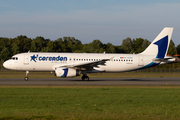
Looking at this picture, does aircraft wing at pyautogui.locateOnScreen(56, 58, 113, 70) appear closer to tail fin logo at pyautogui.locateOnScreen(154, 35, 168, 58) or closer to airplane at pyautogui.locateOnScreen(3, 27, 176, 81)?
airplane at pyautogui.locateOnScreen(3, 27, 176, 81)

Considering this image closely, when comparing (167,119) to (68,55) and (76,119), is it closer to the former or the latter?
(76,119)

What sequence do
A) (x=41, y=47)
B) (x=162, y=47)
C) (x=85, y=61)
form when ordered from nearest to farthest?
1. (x=85, y=61)
2. (x=162, y=47)
3. (x=41, y=47)

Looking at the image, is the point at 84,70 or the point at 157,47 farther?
the point at 157,47

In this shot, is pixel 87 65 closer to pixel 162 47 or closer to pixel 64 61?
pixel 64 61

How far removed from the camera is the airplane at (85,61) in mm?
31172

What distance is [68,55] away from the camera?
3284 centimetres

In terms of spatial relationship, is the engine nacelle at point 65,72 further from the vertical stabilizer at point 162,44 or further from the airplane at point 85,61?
the vertical stabilizer at point 162,44

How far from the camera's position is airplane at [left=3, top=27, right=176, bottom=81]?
31.2 m

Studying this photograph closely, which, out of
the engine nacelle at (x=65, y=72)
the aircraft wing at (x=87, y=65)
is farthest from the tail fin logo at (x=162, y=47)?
the engine nacelle at (x=65, y=72)

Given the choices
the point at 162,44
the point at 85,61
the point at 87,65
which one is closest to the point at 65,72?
the point at 87,65

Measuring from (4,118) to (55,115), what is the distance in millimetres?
2027

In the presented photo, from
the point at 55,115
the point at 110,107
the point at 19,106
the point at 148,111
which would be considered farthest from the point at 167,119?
the point at 19,106

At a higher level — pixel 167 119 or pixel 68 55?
pixel 68 55

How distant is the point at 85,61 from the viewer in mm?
33000
